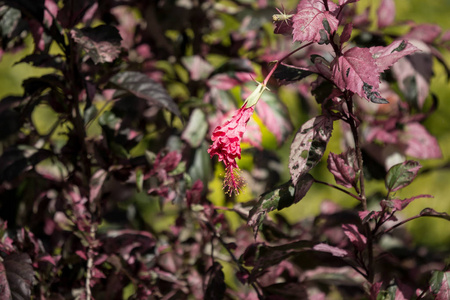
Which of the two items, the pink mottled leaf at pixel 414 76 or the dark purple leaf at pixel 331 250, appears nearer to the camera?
the dark purple leaf at pixel 331 250

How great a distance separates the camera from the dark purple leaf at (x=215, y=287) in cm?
93

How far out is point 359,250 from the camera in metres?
0.82

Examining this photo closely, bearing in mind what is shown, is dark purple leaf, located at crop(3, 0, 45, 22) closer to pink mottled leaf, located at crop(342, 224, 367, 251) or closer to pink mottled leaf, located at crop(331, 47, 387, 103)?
pink mottled leaf, located at crop(331, 47, 387, 103)

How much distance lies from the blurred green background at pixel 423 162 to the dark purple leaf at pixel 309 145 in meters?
1.21

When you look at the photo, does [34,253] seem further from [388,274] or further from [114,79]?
[388,274]

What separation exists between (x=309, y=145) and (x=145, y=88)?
0.37 meters

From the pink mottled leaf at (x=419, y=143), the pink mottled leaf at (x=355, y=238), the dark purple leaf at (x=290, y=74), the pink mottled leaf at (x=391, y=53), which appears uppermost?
the pink mottled leaf at (x=391, y=53)

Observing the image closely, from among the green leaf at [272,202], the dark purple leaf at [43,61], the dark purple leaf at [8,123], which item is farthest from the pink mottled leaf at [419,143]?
the dark purple leaf at [8,123]

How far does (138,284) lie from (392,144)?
68 centimetres

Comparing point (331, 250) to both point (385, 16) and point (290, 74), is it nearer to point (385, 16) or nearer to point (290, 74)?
point (290, 74)

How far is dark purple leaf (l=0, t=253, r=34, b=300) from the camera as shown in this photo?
80cm

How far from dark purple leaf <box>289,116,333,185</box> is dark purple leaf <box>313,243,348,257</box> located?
6.8 inches

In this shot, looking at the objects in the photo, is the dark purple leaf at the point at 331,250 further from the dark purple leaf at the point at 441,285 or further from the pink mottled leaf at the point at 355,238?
the dark purple leaf at the point at 441,285

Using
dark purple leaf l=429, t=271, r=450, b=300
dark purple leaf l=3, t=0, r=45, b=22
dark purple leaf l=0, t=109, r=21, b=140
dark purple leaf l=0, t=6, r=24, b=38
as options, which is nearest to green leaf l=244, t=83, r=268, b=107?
dark purple leaf l=429, t=271, r=450, b=300
